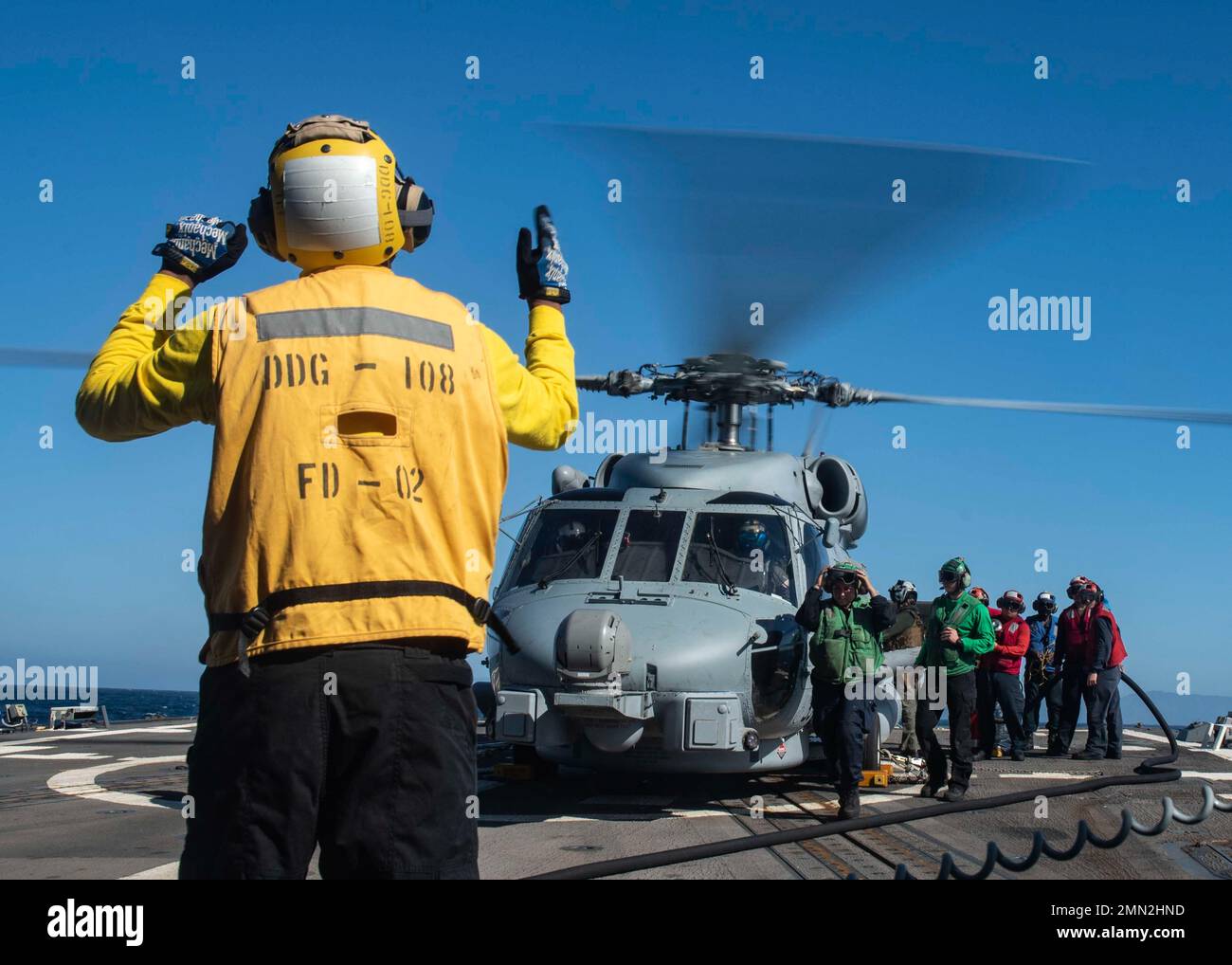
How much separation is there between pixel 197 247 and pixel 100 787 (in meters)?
7.92

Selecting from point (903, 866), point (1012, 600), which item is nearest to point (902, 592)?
point (1012, 600)

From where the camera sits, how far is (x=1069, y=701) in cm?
1373

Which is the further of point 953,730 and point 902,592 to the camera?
point 902,592


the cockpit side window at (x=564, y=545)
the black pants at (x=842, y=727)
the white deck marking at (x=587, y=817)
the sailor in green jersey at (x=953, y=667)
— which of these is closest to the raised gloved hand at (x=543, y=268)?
the white deck marking at (x=587, y=817)

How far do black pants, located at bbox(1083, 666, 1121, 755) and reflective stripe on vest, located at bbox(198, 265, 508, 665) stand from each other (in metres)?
12.0

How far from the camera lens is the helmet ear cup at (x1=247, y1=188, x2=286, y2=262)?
254cm

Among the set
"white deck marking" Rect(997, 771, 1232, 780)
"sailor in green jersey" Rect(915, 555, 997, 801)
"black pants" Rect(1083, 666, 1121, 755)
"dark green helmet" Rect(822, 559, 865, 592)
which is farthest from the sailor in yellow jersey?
"black pants" Rect(1083, 666, 1121, 755)

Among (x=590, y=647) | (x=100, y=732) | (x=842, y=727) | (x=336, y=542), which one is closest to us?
(x=336, y=542)

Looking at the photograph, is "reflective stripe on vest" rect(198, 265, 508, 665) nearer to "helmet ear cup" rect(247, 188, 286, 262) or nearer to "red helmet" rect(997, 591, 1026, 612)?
"helmet ear cup" rect(247, 188, 286, 262)

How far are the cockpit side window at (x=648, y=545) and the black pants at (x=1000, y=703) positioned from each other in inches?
198

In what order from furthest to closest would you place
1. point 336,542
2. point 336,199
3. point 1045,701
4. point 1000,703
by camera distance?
point 1045,701 → point 1000,703 → point 336,199 → point 336,542

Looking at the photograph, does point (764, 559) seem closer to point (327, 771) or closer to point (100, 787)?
point (100, 787)
